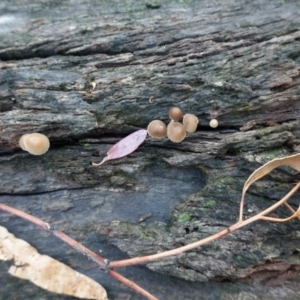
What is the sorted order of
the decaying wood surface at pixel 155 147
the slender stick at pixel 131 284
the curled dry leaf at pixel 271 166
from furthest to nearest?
1. the decaying wood surface at pixel 155 147
2. the slender stick at pixel 131 284
3. the curled dry leaf at pixel 271 166

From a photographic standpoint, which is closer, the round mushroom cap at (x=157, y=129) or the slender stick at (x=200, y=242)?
the slender stick at (x=200, y=242)

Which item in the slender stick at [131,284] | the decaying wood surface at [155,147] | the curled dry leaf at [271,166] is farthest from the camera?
the decaying wood surface at [155,147]

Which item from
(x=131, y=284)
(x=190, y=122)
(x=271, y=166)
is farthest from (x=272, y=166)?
(x=131, y=284)

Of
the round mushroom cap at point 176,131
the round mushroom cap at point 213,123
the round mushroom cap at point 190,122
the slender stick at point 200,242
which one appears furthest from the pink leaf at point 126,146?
the slender stick at point 200,242

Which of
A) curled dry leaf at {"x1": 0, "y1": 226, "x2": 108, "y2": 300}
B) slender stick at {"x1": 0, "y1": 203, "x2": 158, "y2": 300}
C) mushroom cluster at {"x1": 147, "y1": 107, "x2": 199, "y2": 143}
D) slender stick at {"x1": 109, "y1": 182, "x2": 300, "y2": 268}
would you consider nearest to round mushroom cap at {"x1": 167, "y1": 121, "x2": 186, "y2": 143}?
mushroom cluster at {"x1": 147, "y1": 107, "x2": 199, "y2": 143}

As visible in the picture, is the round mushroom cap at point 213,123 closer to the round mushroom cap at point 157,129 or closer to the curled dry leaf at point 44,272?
the round mushroom cap at point 157,129

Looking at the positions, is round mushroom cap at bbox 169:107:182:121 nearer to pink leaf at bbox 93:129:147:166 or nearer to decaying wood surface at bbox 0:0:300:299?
decaying wood surface at bbox 0:0:300:299

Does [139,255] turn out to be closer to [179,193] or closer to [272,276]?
[179,193]

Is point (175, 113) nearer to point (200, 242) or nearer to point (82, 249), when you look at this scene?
point (200, 242)
